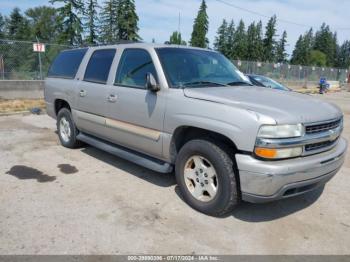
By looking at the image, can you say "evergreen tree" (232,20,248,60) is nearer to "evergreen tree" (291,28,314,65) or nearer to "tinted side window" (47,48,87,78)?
"evergreen tree" (291,28,314,65)

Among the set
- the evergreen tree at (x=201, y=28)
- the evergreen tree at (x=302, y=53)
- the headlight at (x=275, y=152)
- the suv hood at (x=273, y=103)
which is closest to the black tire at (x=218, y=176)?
the headlight at (x=275, y=152)

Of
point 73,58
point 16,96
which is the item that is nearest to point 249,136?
point 73,58

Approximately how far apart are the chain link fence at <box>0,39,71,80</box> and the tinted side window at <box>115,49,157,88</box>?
10.3 metres

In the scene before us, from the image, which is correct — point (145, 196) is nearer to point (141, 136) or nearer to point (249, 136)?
point (141, 136)

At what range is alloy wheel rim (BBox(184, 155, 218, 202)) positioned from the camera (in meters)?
3.66

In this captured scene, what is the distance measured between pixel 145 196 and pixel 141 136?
0.81 m

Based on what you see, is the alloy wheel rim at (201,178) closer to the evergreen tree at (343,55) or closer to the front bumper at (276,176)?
the front bumper at (276,176)

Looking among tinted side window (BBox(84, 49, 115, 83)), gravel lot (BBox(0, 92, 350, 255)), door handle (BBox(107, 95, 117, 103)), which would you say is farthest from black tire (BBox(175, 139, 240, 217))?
tinted side window (BBox(84, 49, 115, 83))

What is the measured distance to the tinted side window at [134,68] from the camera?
436 cm

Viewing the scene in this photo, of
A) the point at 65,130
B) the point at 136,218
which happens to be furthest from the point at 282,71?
the point at 136,218

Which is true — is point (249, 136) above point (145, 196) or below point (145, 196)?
above

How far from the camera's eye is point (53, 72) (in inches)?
264

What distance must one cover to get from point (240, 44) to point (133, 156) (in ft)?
259

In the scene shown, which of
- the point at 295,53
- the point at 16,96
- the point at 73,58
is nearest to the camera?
the point at 73,58
